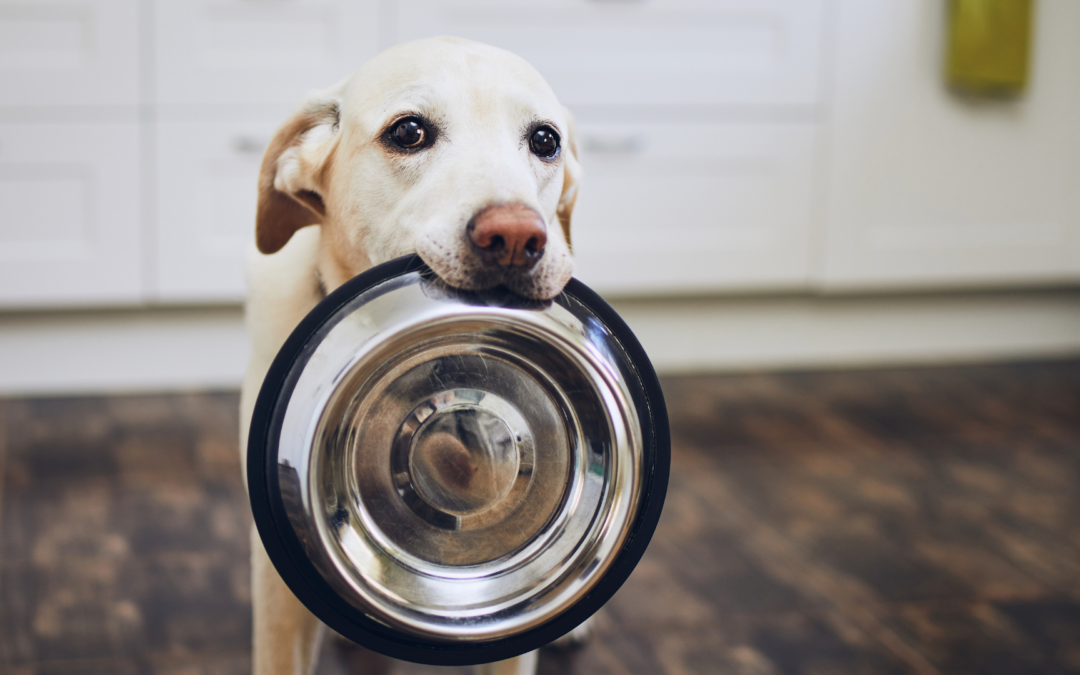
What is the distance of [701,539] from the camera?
137 centimetres

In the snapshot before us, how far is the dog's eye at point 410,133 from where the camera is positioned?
76cm

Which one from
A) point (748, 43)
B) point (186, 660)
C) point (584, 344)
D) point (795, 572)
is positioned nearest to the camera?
point (584, 344)

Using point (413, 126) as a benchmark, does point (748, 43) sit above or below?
above

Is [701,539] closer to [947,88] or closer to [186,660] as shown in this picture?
[186,660]

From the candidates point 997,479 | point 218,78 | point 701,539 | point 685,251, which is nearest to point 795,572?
point 701,539

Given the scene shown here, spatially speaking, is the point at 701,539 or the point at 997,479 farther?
the point at 997,479

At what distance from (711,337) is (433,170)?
1.65 m

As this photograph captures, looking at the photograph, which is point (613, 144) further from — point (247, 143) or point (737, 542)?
point (737, 542)

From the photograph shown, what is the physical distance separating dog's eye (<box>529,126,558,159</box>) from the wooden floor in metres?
0.58

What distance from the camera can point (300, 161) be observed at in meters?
0.83

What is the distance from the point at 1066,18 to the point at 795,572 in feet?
5.58

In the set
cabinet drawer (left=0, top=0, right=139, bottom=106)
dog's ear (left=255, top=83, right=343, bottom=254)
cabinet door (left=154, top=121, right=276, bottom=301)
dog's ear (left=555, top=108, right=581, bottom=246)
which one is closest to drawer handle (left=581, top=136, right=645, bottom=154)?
cabinet door (left=154, top=121, right=276, bottom=301)

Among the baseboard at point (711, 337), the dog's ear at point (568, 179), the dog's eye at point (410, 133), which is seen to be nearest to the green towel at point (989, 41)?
the baseboard at point (711, 337)

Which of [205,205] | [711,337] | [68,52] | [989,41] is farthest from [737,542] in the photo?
[68,52]
